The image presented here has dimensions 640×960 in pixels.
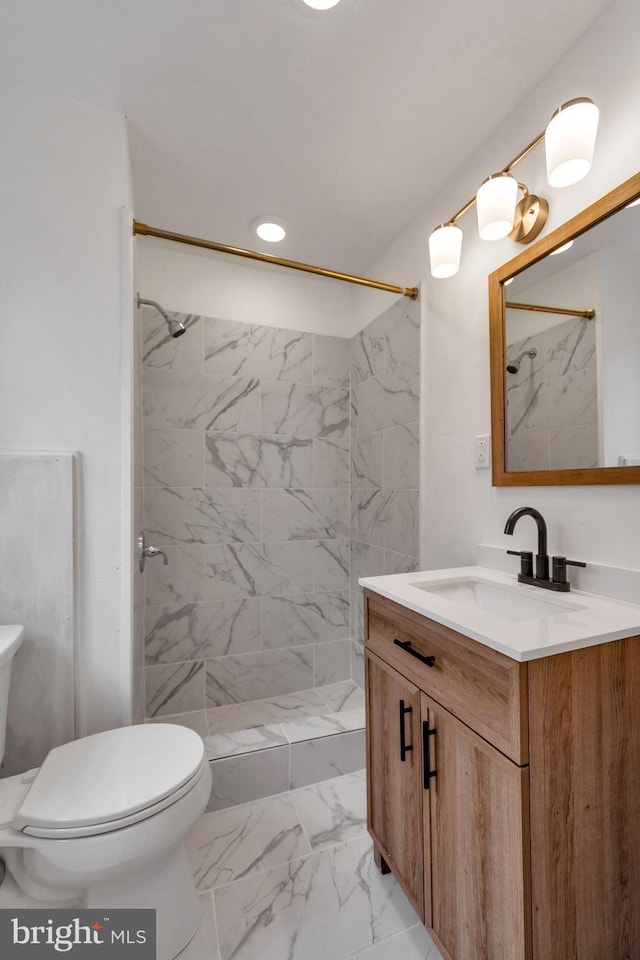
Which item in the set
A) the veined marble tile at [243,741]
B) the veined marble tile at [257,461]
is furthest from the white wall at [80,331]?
the veined marble tile at [257,461]

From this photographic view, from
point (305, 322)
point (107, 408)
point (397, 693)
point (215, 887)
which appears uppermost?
point (305, 322)

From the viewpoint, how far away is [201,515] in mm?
2191

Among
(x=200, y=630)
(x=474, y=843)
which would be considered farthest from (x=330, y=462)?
(x=474, y=843)

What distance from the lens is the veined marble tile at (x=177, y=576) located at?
82.2 inches

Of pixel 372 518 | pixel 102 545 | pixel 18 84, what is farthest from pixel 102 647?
pixel 18 84

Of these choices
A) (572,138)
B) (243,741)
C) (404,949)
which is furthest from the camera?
(243,741)

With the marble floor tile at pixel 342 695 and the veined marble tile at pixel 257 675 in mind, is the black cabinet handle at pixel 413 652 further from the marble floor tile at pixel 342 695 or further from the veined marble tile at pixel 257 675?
the veined marble tile at pixel 257 675

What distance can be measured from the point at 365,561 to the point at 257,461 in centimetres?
82

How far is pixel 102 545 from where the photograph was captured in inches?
53.4

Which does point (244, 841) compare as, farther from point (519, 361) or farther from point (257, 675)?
point (519, 361)

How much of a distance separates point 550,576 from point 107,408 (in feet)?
4.80

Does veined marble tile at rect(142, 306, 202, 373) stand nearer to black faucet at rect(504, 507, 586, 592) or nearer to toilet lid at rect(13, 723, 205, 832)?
toilet lid at rect(13, 723, 205, 832)

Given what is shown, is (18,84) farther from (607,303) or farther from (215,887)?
(215,887)

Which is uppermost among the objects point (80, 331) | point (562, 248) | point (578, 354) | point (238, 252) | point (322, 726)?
point (238, 252)
